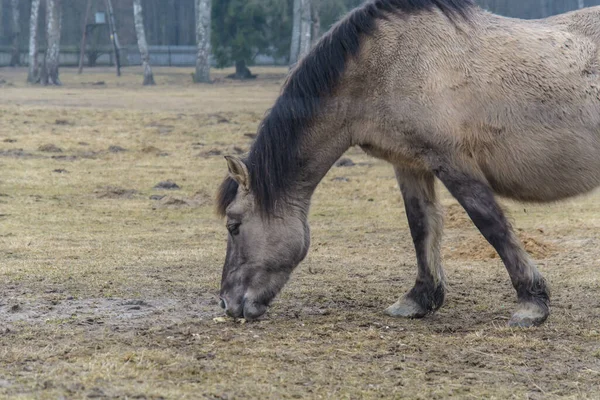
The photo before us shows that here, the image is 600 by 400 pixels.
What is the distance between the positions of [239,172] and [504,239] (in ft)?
5.30

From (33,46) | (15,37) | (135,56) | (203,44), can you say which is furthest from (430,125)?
(135,56)

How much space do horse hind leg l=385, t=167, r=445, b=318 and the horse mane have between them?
788mm

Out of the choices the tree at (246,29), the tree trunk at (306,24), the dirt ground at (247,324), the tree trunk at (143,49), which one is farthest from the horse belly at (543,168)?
the tree at (246,29)

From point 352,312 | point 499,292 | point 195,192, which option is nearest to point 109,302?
point 352,312

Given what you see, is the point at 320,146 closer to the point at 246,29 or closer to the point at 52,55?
the point at 52,55

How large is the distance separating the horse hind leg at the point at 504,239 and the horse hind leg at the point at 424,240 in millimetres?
615

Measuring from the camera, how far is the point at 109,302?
6.13 meters

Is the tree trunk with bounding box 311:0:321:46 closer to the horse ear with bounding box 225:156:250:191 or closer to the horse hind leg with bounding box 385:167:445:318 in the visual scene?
the horse hind leg with bounding box 385:167:445:318

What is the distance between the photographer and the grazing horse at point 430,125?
5.42 m

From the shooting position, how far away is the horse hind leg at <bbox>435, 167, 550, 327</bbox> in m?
5.37

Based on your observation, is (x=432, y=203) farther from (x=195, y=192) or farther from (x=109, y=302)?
(x=195, y=192)

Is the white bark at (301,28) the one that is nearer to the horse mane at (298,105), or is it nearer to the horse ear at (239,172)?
the horse mane at (298,105)

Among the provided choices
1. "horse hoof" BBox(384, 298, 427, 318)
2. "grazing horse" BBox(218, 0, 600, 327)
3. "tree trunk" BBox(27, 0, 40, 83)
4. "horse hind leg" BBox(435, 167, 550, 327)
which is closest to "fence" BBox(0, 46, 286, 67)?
"tree trunk" BBox(27, 0, 40, 83)

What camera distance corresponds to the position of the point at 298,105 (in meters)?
5.62
